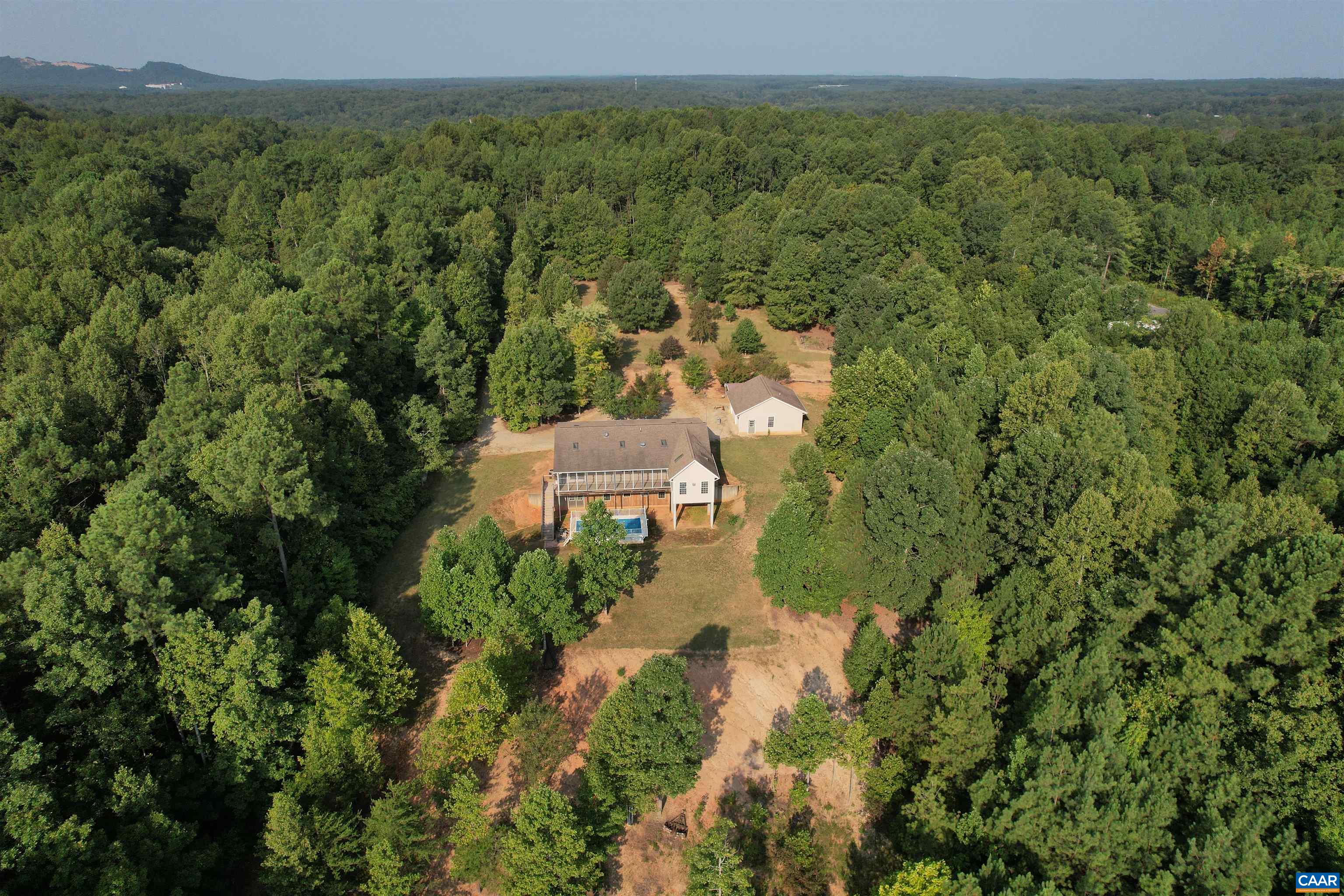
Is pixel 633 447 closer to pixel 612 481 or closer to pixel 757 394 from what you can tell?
pixel 612 481

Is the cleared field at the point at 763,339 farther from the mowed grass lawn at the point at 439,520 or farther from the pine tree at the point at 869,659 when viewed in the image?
the pine tree at the point at 869,659

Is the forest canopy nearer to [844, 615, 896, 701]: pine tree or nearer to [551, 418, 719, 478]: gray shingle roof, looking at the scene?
[844, 615, 896, 701]: pine tree

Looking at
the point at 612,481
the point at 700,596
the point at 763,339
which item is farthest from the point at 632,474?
the point at 763,339

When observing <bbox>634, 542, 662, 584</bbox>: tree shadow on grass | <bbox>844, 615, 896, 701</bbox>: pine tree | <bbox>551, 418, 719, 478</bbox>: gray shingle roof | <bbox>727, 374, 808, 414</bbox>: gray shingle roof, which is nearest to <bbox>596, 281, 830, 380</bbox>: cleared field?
<bbox>727, 374, 808, 414</bbox>: gray shingle roof

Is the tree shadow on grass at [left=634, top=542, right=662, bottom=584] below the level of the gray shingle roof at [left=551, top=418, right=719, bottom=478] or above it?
below

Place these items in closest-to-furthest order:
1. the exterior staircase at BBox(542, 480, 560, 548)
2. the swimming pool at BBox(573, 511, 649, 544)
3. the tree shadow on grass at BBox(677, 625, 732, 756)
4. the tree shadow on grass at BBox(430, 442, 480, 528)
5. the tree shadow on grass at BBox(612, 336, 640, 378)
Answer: the tree shadow on grass at BBox(677, 625, 732, 756) → the swimming pool at BBox(573, 511, 649, 544) → the exterior staircase at BBox(542, 480, 560, 548) → the tree shadow on grass at BBox(430, 442, 480, 528) → the tree shadow on grass at BBox(612, 336, 640, 378)

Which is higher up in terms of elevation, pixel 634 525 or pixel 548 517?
pixel 634 525

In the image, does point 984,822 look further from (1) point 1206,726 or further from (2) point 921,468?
(2) point 921,468

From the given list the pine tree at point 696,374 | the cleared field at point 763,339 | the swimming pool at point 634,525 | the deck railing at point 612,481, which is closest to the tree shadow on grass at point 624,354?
the cleared field at point 763,339
